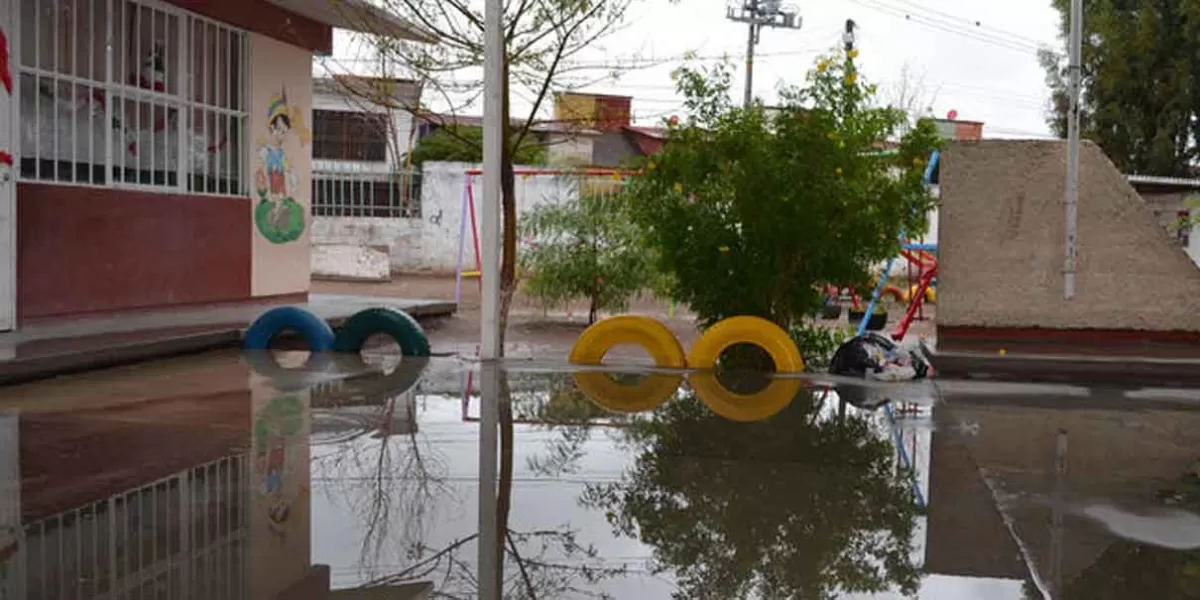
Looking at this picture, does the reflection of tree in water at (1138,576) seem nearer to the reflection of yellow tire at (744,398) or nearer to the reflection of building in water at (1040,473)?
the reflection of building in water at (1040,473)

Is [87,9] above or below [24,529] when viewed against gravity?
above

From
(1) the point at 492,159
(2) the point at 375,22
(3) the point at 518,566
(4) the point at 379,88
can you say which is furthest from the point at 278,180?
(3) the point at 518,566

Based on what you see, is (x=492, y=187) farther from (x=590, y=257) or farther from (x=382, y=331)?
(x=590, y=257)

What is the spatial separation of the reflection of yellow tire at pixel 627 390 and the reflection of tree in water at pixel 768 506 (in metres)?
0.72

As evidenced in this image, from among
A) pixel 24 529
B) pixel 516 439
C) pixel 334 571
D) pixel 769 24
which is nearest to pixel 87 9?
pixel 516 439

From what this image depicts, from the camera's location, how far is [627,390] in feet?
32.0

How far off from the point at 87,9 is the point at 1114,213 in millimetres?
10519

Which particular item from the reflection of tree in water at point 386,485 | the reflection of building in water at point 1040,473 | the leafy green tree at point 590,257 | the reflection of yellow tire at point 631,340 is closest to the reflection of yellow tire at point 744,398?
the reflection of yellow tire at point 631,340

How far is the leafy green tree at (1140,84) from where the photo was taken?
25.5 metres

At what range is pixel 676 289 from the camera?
11.7 metres

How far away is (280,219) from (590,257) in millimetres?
4052

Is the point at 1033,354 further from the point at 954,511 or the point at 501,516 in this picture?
the point at 501,516

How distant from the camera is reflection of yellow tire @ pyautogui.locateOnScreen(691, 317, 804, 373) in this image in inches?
416

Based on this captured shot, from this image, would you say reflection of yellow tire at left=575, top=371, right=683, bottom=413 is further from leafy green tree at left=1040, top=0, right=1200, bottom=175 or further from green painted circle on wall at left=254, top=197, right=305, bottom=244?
leafy green tree at left=1040, top=0, right=1200, bottom=175
